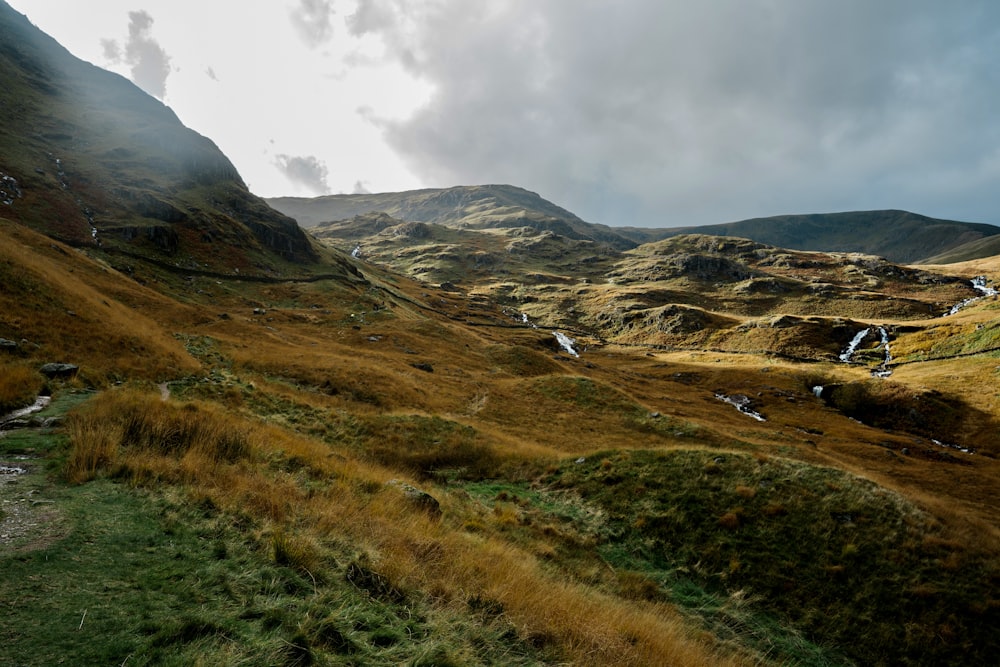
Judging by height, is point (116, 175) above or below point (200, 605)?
above

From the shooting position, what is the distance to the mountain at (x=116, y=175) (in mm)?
74500

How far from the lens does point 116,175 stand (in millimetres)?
98500

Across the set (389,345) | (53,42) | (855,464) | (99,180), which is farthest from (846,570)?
(53,42)

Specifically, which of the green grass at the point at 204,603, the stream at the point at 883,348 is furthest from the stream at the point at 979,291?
the green grass at the point at 204,603

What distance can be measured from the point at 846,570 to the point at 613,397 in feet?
99.8

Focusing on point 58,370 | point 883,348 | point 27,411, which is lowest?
point 883,348

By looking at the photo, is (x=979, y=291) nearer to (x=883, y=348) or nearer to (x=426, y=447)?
(x=883, y=348)

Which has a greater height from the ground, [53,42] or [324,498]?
[53,42]

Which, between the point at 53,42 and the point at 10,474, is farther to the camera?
the point at 53,42

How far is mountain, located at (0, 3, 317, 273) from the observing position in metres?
74.5

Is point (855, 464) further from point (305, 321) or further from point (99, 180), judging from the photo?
point (99, 180)

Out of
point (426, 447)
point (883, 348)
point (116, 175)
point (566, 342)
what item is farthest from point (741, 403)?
point (116, 175)

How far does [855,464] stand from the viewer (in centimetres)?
3966

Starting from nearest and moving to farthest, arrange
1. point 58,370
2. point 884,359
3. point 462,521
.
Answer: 1. point 462,521
2. point 58,370
3. point 884,359
